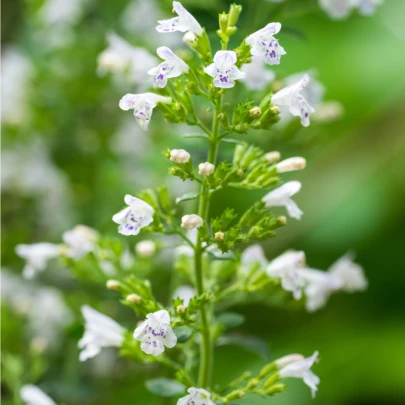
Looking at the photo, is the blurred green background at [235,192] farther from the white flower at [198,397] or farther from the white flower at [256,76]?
the white flower at [198,397]

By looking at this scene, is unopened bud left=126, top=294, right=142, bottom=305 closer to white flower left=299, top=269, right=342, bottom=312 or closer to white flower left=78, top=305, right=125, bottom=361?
white flower left=78, top=305, right=125, bottom=361

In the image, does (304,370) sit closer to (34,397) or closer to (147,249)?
(147,249)

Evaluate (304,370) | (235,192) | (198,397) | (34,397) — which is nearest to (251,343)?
(304,370)

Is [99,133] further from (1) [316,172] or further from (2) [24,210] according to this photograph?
(1) [316,172]

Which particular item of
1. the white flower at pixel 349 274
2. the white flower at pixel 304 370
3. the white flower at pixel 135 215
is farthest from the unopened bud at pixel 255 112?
the white flower at pixel 349 274

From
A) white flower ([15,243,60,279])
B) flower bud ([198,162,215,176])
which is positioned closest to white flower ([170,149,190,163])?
flower bud ([198,162,215,176])

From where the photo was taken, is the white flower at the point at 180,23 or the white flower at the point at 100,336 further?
the white flower at the point at 100,336

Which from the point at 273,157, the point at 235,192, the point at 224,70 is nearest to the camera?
the point at 224,70
